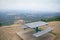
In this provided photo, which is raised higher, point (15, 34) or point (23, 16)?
point (23, 16)

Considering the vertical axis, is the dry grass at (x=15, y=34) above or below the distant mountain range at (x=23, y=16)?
below

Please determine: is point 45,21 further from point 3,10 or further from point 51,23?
point 3,10

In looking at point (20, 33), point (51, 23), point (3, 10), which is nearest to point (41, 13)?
point (51, 23)

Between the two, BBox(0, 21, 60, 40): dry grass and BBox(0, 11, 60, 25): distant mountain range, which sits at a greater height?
BBox(0, 11, 60, 25): distant mountain range

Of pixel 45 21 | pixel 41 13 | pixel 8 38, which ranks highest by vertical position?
pixel 41 13

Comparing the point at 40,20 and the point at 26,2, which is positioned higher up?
the point at 26,2

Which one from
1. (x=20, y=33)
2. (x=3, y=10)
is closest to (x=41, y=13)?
(x=20, y=33)

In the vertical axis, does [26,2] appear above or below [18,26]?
above

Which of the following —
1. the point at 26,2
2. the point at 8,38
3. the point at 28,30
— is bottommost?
the point at 8,38

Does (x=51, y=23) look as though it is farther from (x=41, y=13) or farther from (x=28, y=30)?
(x=28, y=30)
